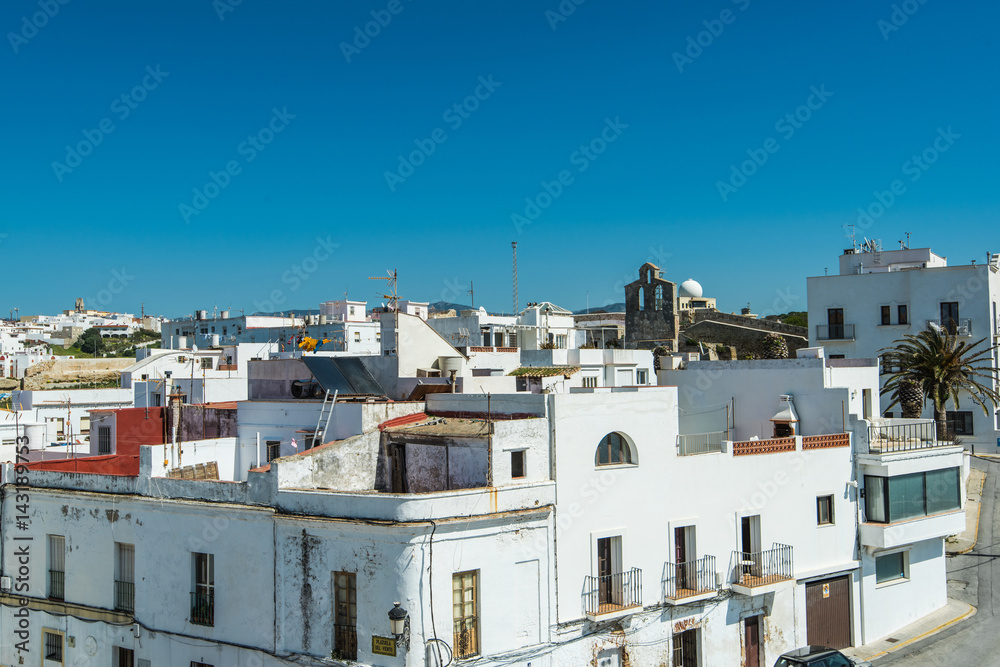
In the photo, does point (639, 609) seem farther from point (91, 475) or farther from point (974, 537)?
point (974, 537)

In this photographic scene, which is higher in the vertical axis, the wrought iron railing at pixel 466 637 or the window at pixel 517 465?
the window at pixel 517 465

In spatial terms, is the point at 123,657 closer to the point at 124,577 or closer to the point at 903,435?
the point at 124,577

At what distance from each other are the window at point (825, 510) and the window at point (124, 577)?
16.9 meters

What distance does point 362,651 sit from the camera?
48.8 ft

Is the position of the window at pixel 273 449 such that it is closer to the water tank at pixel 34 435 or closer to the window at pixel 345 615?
the window at pixel 345 615

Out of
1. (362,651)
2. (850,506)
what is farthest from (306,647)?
(850,506)

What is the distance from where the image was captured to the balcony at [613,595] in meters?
16.8

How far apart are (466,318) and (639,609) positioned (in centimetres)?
2639

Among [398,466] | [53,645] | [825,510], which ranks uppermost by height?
[398,466]

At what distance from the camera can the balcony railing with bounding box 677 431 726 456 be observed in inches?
758

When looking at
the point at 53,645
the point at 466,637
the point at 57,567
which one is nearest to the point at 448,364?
the point at 466,637

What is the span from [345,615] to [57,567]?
8.80 metres

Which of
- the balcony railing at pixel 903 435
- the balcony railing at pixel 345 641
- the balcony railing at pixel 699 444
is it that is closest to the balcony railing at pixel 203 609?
the balcony railing at pixel 345 641

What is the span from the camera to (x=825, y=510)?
20.9m
